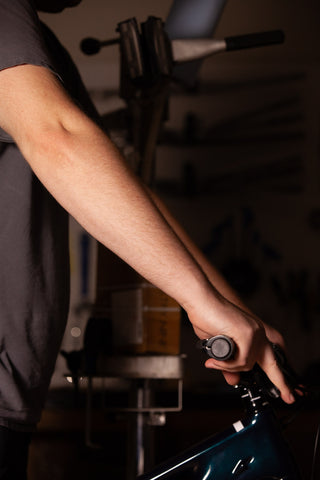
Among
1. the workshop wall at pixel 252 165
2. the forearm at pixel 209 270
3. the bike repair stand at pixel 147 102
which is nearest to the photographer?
the forearm at pixel 209 270

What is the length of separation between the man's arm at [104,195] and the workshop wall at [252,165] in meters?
3.19

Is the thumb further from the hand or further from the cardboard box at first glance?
the cardboard box

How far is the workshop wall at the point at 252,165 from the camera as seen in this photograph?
12.6 ft

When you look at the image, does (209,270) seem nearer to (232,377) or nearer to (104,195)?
(232,377)

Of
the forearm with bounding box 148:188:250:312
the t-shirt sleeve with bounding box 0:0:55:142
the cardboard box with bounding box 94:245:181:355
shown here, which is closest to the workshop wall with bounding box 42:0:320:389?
the cardboard box with bounding box 94:245:181:355

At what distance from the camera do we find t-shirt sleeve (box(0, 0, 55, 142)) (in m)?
0.65

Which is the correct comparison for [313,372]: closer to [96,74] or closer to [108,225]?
[96,74]

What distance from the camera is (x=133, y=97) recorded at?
4.83ft

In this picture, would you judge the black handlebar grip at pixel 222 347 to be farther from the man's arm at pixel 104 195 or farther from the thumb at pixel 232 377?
the thumb at pixel 232 377

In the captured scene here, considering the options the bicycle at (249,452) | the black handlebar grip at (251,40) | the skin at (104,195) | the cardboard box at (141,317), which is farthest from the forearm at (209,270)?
the black handlebar grip at (251,40)

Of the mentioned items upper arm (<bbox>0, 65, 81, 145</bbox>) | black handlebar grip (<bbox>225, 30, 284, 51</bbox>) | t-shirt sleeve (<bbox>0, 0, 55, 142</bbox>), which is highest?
black handlebar grip (<bbox>225, 30, 284, 51</bbox>)

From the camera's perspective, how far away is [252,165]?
402 centimetres

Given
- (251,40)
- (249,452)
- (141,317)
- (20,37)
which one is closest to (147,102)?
(251,40)

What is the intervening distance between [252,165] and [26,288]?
11.2 ft
